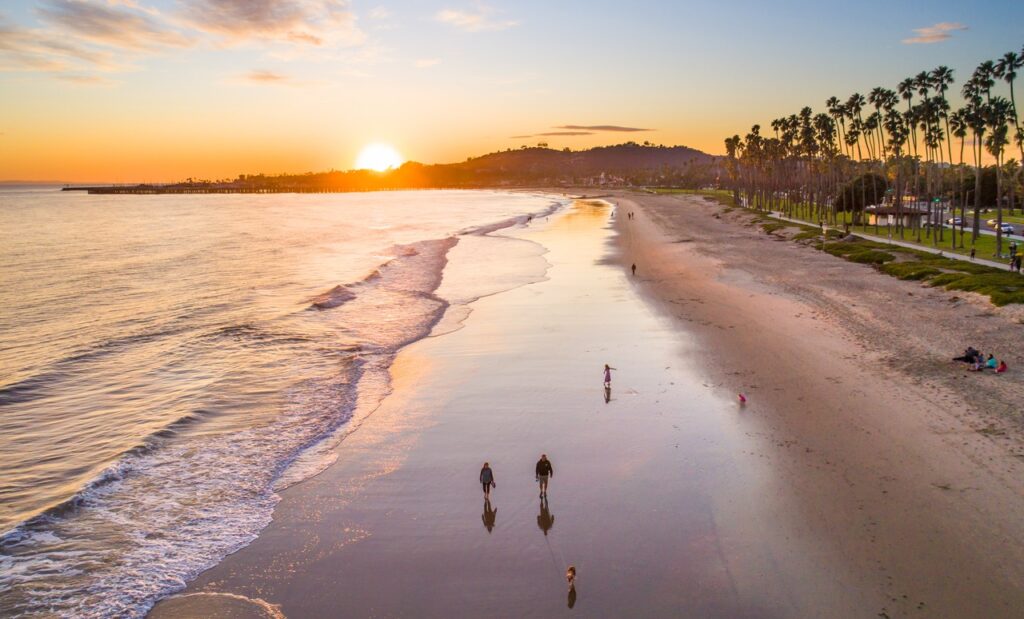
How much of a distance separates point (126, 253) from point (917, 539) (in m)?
73.9

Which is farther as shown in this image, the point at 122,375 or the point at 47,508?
the point at 122,375

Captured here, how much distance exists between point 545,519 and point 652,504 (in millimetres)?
2452

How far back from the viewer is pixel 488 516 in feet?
46.3

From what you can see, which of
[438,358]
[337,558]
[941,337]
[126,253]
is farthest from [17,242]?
[941,337]

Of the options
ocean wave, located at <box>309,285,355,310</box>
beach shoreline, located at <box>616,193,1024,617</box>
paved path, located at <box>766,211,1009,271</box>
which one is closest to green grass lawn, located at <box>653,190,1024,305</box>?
paved path, located at <box>766,211,1009,271</box>

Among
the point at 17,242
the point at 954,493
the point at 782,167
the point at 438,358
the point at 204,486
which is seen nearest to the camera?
the point at 954,493

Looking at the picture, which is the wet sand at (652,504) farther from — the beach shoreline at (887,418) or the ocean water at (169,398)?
the ocean water at (169,398)

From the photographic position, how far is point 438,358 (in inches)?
1069

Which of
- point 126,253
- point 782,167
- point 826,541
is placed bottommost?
point 826,541

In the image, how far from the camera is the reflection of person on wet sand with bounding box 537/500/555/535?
13.5 m

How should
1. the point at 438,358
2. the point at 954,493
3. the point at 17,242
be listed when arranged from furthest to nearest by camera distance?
the point at 17,242, the point at 438,358, the point at 954,493

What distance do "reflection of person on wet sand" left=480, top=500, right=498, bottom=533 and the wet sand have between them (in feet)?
0.19

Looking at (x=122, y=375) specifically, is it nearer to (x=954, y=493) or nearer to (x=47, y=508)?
(x=47, y=508)

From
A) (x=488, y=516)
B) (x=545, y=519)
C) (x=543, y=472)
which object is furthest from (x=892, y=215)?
(x=488, y=516)
